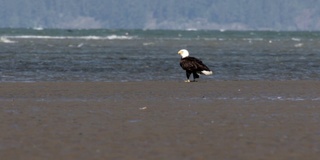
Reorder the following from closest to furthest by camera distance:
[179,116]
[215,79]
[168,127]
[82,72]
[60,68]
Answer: [168,127]
[179,116]
[215,79]
[82,72]
[60,68]

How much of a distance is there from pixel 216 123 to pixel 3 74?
46.4ft

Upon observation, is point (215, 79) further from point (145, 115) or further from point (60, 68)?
point (145, 115)

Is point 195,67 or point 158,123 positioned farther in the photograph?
point 195,67

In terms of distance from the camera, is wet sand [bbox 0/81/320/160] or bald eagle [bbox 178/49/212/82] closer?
wet sand [bbox 0/81/320/160]

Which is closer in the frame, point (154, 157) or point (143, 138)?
point (154, 157)

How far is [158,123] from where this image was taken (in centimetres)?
1501

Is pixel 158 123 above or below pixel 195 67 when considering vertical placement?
above

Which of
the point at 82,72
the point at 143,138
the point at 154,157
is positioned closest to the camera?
the point at 154,157

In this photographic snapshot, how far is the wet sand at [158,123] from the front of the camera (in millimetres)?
12320

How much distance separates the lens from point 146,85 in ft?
77.9

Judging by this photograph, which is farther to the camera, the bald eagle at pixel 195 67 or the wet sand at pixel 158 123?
the bald eagle at pixel 195 67

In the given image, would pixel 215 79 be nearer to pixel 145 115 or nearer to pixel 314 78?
pixel 314 78

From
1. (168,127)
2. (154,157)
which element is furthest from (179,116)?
(154,157)

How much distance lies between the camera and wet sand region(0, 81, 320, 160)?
12.3 m
